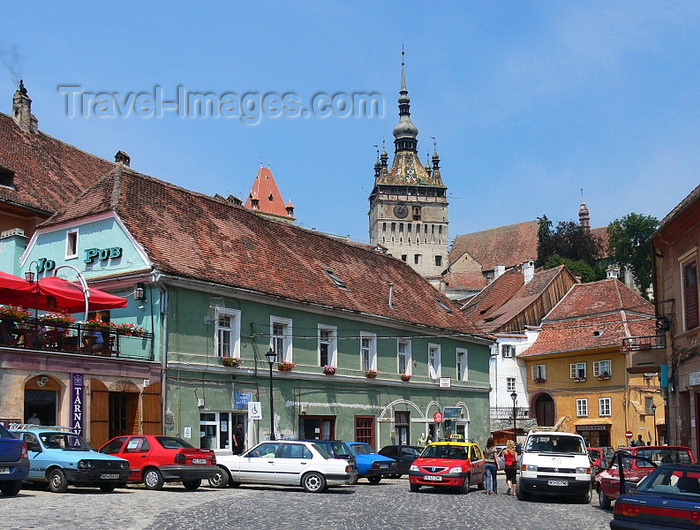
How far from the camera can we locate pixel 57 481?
1988cm

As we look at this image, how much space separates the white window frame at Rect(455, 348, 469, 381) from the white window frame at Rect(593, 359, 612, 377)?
1709 cm

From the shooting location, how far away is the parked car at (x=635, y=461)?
20438 millimetres

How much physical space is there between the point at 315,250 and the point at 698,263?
20540 mm

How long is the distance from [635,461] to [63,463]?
1299 cm

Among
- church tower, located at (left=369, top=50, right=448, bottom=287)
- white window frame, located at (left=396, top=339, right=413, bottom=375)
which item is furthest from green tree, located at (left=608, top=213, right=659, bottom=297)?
white window frame, located at (left=396, top=339, right=413, bottom=375)

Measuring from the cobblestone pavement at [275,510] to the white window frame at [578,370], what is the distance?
1500 inches

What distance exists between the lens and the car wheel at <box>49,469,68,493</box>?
65.0 feet

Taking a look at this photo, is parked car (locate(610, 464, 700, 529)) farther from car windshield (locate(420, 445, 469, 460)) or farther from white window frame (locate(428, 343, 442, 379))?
white window frame (locate(428, 343, 442, 379))

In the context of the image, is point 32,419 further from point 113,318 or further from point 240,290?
point 240,290

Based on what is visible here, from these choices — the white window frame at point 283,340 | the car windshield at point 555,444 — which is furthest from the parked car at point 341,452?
the white window frame at point 283,340

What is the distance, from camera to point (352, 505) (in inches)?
764

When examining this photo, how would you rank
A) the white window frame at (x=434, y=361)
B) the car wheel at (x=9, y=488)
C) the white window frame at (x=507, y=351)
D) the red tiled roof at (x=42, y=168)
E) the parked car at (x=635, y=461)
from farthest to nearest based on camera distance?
the white window frame at (x=507, y=351) → the white window frame at (x=434, y=361) → the red tiled roof at (x=42, y=168) → the parked car at (x=635, y=461) → the car wheel at (x=9, y=488)

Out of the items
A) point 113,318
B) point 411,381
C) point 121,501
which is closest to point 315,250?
point 411,381

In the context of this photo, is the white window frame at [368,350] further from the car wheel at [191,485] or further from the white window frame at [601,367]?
the white window frame at [601,367]
